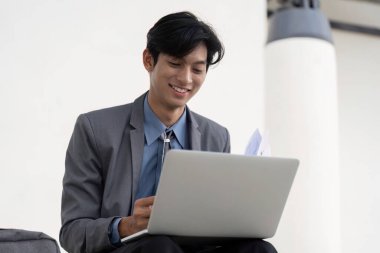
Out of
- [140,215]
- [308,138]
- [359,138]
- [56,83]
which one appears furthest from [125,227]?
[359,138]

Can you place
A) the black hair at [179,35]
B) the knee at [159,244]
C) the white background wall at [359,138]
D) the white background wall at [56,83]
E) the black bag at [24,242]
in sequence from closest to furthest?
the knee at [159,244]
the black bag at [24,242]
the black hair at [179,35]
the white background wall at [56,83]
the white background wall at [359,138]

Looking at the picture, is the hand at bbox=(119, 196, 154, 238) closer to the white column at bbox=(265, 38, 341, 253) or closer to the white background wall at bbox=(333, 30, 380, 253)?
the white column at bbox=(265, 38, 341, 253)

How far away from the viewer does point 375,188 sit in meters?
3.46

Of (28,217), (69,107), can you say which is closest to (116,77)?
(69,107)

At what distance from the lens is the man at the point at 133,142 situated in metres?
1.29

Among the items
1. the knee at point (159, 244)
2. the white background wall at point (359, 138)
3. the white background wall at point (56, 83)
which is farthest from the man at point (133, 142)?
the white background wall at point (359, 138)

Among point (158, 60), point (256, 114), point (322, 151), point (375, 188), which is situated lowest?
point (375, 188)

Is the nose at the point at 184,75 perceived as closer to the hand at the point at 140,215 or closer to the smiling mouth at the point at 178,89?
the smiling mouth at the point at 178,89

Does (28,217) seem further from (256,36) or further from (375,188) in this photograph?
(375,188)

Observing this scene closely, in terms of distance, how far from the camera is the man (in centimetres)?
129

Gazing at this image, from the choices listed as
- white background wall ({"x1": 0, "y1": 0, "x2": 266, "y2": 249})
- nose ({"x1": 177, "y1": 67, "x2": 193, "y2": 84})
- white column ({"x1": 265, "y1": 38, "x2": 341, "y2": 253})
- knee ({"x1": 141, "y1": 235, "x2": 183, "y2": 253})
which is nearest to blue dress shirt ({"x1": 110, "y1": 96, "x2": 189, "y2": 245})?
nose ({"x1": 177, "y1": 67, "x2": 193, "y2": 84})

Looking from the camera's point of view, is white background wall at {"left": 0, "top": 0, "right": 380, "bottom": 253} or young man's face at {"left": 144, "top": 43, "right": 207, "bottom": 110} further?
white background wall at {"left": 0, "top": 0, "right": 380, "bottom": 253}

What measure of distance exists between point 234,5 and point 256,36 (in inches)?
6.4

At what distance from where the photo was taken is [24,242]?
127 cm
